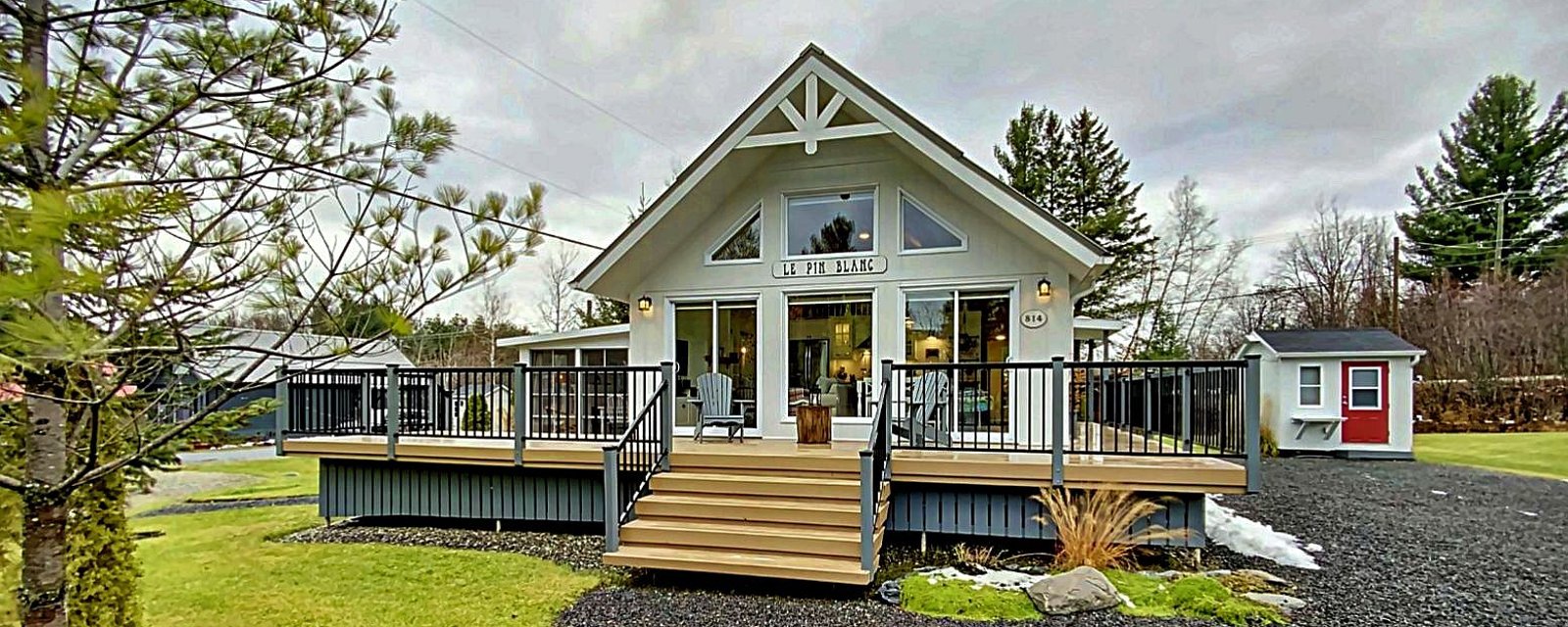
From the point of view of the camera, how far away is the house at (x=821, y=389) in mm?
6109

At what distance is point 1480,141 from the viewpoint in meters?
24.5

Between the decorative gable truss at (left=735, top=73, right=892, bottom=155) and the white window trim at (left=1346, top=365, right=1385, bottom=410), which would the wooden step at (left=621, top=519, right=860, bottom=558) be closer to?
the decorative gable truss at (left=735, top=73, right=892, bottom=155)

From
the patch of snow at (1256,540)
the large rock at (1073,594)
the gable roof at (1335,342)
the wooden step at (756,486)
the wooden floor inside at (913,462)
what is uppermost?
the gable roof at (1335,342)

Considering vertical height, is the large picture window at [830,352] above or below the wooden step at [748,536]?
above

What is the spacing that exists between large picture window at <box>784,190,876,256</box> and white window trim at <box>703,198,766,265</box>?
13.0 inches

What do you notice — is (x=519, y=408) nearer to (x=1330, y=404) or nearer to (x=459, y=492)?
(x=459, y=492)

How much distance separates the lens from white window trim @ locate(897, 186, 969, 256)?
8.53 meters

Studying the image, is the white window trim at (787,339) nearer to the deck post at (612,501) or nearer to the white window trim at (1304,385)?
the deck post at (612,501)

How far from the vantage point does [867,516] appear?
5594 mm

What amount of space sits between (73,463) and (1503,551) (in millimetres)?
10507

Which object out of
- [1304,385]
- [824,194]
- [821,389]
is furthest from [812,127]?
[1304,385]

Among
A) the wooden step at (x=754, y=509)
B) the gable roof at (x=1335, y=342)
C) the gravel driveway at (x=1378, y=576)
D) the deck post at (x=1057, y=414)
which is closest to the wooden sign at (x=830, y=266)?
the deck post at (x=1057, y=414)

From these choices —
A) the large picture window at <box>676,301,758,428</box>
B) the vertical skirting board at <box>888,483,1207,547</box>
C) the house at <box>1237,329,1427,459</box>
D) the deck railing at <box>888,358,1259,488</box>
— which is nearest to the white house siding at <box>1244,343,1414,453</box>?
the house at <box>1237,329,1427,459</box>

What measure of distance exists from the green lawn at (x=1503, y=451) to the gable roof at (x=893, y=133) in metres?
10.9
